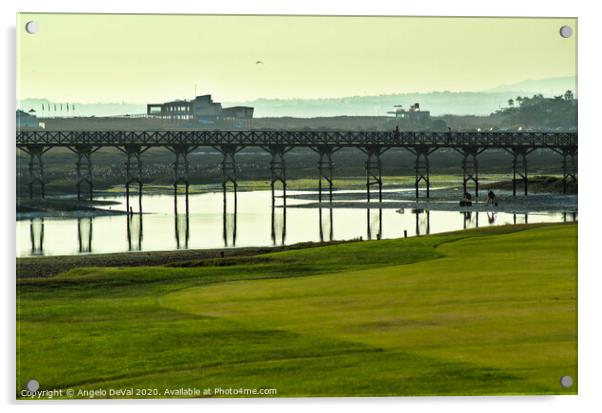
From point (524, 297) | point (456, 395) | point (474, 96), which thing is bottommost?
point (456, 395)

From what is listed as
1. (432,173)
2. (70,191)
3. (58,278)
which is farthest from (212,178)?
(58,278)

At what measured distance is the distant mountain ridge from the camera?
100.0 ft

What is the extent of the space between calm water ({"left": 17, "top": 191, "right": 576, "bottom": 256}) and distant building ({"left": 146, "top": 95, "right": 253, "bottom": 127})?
4559 mm

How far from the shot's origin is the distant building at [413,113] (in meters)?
32.7

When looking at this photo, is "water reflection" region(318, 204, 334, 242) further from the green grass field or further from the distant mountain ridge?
the green grass field

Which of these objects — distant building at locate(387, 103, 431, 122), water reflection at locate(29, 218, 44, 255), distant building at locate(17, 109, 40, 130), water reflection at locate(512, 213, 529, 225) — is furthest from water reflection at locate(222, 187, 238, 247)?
distant building at locate(17, 109, 40, 130)

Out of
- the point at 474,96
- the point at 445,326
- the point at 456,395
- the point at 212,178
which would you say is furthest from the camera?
the point at 212,178

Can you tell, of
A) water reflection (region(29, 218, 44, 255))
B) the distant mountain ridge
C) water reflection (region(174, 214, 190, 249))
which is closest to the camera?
the distant mountain ridge

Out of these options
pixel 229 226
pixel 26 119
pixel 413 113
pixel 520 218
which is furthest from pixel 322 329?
pixel 520 218

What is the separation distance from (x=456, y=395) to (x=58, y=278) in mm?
10963

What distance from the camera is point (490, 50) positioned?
2927 cm

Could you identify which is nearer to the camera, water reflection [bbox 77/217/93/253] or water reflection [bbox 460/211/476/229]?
water reflection [bbox 77/217/93/253]

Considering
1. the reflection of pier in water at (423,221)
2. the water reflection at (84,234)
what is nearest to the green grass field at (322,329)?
the water reflection at (84,234)
